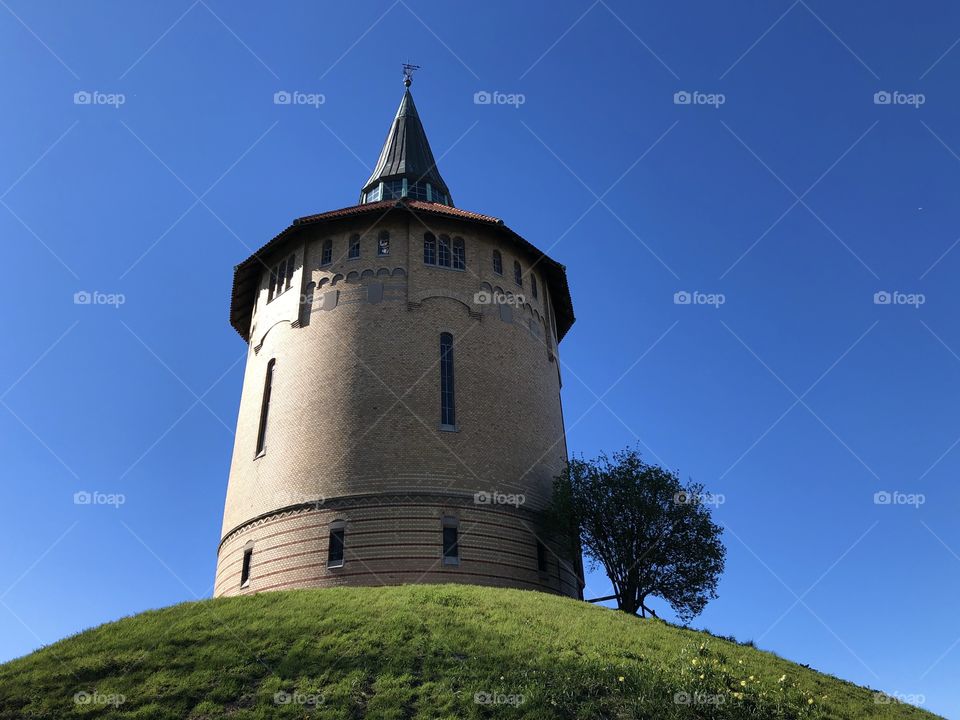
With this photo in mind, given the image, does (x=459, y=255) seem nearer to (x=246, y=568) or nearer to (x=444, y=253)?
(x=444, y=253)

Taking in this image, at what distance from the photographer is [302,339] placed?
86.9 feet

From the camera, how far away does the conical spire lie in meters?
37.1

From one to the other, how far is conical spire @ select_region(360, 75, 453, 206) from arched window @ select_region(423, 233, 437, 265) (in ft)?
30.4

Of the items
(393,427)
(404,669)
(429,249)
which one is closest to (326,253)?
(429,249)

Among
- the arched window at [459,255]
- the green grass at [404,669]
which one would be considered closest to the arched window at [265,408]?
the arched window at [459,255]

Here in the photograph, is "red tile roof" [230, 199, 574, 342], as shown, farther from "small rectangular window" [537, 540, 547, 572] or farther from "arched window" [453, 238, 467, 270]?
"small rectangular window" [537, 540, 547, 572]

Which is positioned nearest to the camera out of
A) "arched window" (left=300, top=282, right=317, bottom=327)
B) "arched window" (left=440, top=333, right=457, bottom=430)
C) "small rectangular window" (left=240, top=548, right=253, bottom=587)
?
"small rectangular window" (left=240, top=548, right=253, bottom=587)

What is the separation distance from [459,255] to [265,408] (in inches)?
349

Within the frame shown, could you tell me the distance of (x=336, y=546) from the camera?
73.3ft

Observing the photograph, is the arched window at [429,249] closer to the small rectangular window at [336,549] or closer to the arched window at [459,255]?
the arched window at [459,255]

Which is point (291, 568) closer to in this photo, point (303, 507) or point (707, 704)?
point (303, 507)

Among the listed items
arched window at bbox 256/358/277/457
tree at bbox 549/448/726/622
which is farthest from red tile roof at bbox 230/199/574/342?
tree at bbox 549/448/726/622

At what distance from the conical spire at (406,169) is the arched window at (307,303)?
10494 mm

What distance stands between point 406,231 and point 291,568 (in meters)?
12.3
